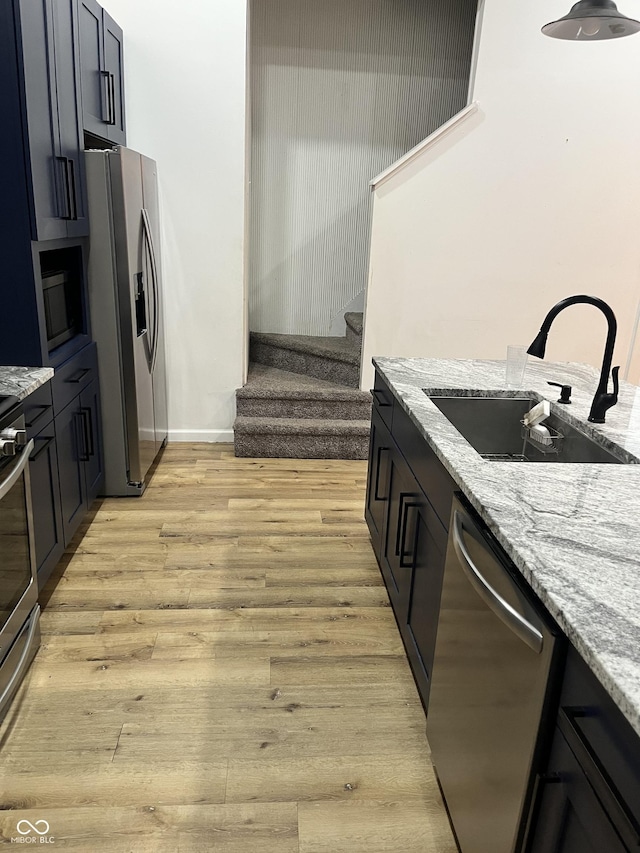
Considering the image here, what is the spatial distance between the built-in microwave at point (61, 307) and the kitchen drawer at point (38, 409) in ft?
0.97

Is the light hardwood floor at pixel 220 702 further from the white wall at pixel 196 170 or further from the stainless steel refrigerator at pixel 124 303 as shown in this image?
the white wall at pixel 196 170

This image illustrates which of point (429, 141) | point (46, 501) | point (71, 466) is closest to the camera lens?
point (46, 501)

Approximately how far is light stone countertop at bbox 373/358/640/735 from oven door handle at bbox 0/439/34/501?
3.82ft

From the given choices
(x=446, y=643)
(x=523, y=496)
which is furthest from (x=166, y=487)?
(x=523, y=496)

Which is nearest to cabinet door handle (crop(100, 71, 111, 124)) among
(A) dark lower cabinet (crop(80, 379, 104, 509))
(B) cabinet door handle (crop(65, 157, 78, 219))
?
(B) cabinet door handle (crop(65, 157, 78, 219))

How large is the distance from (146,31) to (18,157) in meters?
1.80

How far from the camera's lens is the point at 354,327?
4.43 metres

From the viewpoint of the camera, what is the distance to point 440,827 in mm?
1643

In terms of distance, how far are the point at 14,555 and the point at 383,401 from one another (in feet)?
4.77

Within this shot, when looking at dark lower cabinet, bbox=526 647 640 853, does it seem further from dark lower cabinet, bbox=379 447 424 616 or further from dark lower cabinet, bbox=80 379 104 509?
dark lower cabinet, bbox=80 379 104 509

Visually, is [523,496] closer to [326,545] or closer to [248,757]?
[248,757]

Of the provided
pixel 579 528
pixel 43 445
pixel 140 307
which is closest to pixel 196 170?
pixel 140 307

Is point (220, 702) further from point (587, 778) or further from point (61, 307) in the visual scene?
point (61, 307)

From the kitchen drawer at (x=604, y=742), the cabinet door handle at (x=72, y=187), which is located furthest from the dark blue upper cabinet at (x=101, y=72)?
the kitchen drawer at (x=604, y=742)
